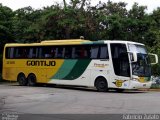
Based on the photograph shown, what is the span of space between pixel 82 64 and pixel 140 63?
3.93m

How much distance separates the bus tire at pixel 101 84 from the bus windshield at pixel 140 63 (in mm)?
2155

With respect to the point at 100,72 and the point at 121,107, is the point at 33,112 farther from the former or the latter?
the point at 100,72

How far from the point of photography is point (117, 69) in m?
26.5

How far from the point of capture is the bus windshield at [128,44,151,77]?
26156mm

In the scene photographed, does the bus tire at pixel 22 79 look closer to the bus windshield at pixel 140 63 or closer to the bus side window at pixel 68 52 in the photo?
the bus side window at pixel 68 52

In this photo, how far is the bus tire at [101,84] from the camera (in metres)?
27.2

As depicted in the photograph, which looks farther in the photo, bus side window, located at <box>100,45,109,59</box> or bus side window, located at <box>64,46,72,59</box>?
bus side window, located at <box>64,46,72,59</box>

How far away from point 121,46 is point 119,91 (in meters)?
3.19

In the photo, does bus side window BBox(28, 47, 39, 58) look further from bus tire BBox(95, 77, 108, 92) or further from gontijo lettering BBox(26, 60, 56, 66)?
bus tire BBox(95, 77, 108, 92)

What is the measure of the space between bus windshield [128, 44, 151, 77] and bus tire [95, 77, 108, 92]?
216cm

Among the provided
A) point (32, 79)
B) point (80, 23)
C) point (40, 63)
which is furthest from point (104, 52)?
point (80, 23)

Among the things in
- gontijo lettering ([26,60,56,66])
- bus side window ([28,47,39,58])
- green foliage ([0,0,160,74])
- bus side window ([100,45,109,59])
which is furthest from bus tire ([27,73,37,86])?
green foliage ([0,0,160,74])

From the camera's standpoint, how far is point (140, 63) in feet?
86.7

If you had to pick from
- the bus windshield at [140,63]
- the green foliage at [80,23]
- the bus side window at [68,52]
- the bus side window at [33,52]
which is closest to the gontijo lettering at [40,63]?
the bus side window at [33,52]
